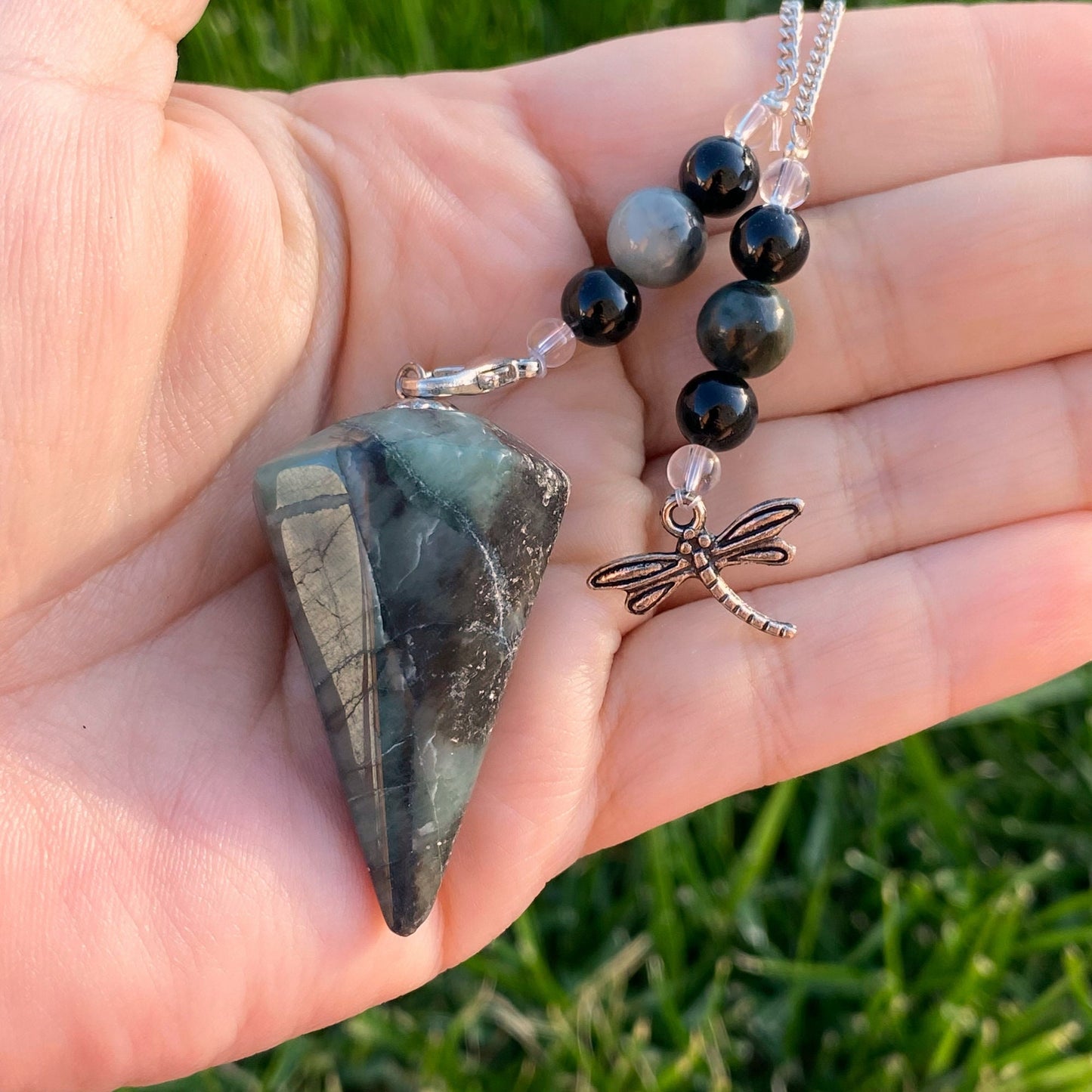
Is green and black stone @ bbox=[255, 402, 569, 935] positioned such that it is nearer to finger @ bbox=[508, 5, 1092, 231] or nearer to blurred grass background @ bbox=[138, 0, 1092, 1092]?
blurred grass background @ bbox=[138, 0, 1092, 1092]

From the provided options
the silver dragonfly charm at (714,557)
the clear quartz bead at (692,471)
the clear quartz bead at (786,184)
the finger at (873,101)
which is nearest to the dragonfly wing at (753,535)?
the silver dragonfly charm at (714,557)

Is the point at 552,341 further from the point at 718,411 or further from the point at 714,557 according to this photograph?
the point at 714,557

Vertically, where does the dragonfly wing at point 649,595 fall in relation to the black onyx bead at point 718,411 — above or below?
below

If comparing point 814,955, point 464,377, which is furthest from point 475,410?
point 814,955

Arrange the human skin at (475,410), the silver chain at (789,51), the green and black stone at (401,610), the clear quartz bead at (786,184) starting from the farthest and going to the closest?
the silver chain at (789,51), the clear quartz bead at (786,184), the green and black stone at (401,610), the human skin at (475,410)

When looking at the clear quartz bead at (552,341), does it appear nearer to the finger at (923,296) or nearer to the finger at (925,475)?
the finger at (923,296)

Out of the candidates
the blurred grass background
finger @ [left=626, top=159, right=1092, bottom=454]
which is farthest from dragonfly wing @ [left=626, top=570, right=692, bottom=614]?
the blurred grass background

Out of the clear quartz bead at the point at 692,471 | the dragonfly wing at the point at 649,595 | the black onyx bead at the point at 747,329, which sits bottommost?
the dragonfly wing at the point at 649,595

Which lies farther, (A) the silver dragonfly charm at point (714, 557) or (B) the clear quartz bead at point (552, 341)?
(B) the clear quartz bead at point (552, 341)
